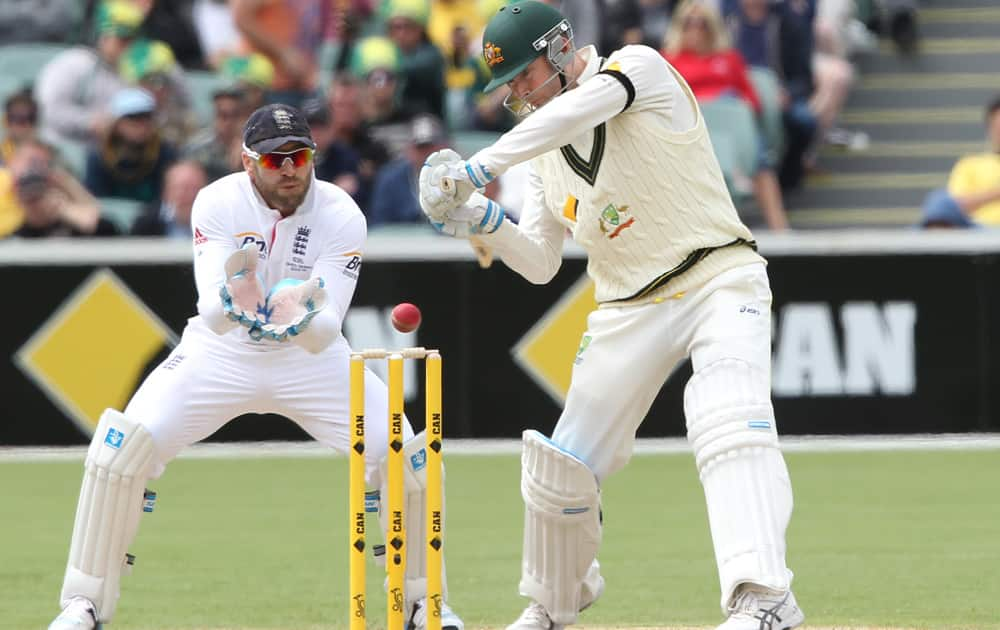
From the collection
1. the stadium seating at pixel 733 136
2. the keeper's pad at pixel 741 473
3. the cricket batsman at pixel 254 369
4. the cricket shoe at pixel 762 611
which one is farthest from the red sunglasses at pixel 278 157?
the stadium seating at pixel 733 136

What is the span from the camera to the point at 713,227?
19.8 feet

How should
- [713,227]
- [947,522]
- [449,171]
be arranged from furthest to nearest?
[947,522] → [713,227] → [449,171]

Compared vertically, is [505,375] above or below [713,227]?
above

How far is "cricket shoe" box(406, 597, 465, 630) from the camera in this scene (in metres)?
6.21

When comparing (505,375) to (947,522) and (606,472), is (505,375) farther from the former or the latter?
(606,472)

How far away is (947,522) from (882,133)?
6692 millimetres

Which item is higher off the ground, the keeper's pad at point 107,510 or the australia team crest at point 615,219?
the australia team crest at point 615,219

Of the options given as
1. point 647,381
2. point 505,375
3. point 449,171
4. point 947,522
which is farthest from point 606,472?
point 505,375

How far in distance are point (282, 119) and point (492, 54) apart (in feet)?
2.39

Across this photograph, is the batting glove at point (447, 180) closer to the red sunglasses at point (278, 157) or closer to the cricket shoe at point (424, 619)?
the red sunglasses at point (278, 157)

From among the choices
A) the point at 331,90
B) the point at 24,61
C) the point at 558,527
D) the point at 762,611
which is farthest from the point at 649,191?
the point at 24,61

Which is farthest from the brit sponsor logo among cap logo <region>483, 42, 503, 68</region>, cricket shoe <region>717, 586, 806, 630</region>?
cricket shoe <region>717, 586, 806, 630</region>

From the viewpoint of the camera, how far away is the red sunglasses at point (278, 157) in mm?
6180

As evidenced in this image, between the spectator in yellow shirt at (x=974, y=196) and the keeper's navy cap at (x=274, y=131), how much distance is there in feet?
21.3
